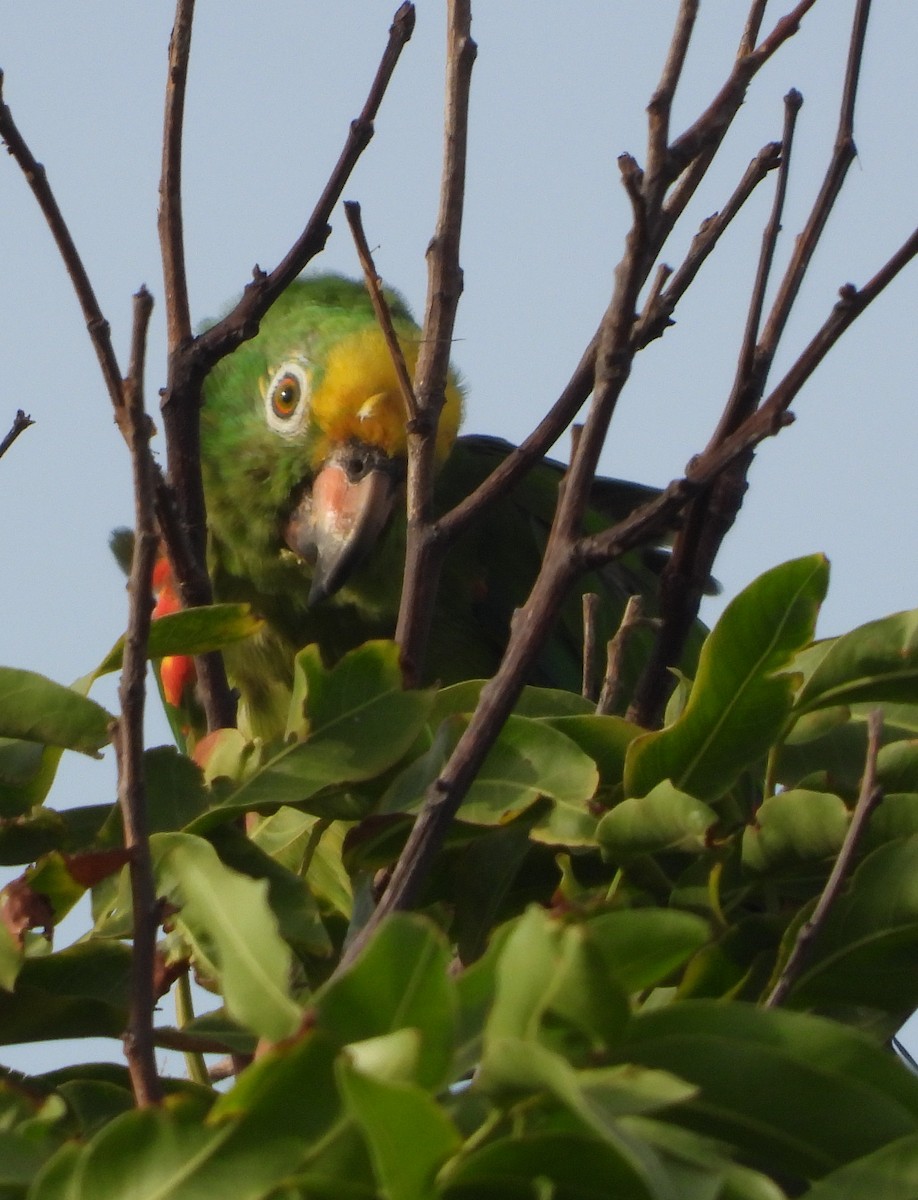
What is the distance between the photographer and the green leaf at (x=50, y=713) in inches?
52.0

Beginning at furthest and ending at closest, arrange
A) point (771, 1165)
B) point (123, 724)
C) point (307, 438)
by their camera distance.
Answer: point (307, 438) → point (123, 724) → point (771, 1165)

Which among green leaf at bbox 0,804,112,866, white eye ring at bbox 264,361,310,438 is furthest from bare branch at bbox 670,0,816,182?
white eye ring at bbox 264,361,310,438

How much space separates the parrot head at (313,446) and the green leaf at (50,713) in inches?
62.8

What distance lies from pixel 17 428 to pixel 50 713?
0.65 meters

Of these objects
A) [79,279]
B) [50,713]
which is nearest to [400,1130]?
[50,713]

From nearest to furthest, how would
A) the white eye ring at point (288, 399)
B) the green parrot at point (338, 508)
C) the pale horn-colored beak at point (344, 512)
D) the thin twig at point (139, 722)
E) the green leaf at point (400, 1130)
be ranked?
the green leaf at point (400, 1130), the thin twig at point (139, 722), the pale horn-colored beak at point (344, 512), the green parrot at point (338, 508), the white eye ring at point (288, 399)

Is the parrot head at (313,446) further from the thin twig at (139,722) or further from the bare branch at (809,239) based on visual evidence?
the thin twig at (139,722)

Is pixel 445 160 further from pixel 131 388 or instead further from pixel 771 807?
pixel 771 807

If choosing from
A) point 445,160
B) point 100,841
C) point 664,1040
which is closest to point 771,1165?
point 664,1040

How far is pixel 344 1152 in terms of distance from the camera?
888 millimetres

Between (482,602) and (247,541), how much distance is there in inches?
21.9

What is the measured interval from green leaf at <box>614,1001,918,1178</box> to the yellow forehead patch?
2.11 meters

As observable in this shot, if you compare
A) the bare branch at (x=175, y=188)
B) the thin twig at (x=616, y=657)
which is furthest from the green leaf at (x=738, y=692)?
the bare branch at (x=175, y=188)

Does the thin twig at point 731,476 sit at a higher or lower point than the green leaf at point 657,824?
higher
